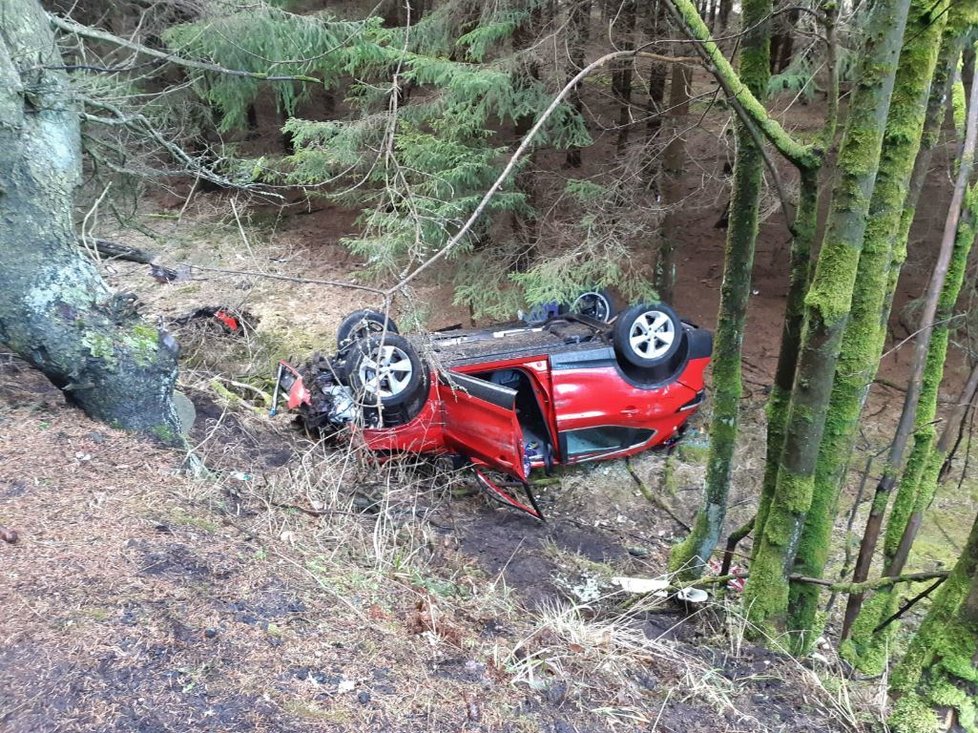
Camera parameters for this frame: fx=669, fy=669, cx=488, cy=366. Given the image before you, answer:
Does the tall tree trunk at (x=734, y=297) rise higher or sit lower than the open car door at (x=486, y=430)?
higher

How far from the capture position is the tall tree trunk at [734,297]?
432cm

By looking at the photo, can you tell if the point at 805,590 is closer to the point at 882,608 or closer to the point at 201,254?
the point at 882,608

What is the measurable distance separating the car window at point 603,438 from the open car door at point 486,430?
30.2 inches

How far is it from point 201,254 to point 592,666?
12749 mm

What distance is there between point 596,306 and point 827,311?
17.9 ft

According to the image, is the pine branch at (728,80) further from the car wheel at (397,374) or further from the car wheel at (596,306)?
the car wheel at (596,306)

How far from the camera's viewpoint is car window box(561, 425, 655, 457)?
665 cm

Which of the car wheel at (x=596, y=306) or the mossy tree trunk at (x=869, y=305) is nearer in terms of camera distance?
the mossy tree trunk at (x=869, y=305)

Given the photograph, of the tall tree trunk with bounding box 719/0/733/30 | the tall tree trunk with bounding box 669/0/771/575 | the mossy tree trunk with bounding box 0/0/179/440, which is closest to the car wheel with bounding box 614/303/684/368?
the tall tree trunk with bounding box 669/0/771/575

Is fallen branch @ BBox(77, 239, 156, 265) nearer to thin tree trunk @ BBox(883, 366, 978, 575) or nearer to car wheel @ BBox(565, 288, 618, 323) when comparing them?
car wheel @ BBox(565, 288, 618, 323)

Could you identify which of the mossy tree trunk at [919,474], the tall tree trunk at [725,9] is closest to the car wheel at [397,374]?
the mossy tree trunk at [919,474]

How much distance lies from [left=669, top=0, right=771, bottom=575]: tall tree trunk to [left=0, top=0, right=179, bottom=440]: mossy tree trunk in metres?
3.84

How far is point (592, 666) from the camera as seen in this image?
3.08 m

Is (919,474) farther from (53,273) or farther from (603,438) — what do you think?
(53,273)
